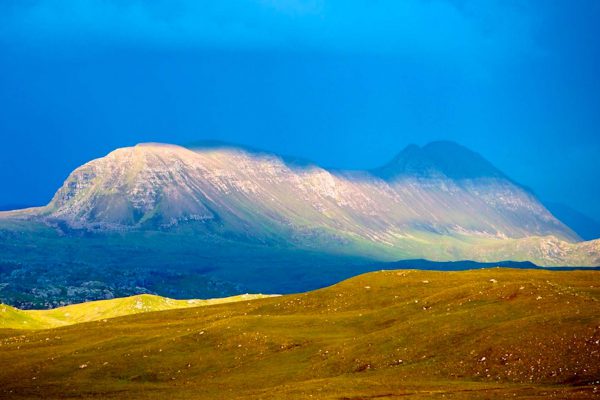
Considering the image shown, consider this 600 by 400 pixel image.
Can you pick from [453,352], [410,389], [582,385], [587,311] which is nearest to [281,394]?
[410,389]

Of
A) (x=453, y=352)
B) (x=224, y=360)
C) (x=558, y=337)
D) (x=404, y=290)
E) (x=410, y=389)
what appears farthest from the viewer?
(x=404, y=290)

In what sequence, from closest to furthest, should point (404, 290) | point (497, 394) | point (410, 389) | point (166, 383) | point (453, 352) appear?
point (497, 394), point (410, 389), point (453, 352), point (166, 383), point (404, 290)

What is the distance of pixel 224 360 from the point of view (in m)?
85.8

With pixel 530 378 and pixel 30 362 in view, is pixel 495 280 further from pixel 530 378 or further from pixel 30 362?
pixel 30 362

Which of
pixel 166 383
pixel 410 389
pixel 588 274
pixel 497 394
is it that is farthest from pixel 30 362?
pixel 588 274

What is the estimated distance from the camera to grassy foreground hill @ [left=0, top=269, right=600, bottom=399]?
63844mm

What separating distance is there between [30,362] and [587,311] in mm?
62692

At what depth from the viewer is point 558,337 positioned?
219ft

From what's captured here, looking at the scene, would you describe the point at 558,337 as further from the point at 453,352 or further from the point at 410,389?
the point at 410,389

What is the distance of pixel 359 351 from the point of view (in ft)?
260

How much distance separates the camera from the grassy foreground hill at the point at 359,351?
209ft

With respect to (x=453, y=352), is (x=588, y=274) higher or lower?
higher

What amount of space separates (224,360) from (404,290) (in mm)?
36915

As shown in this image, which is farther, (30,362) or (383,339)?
(30,362)
